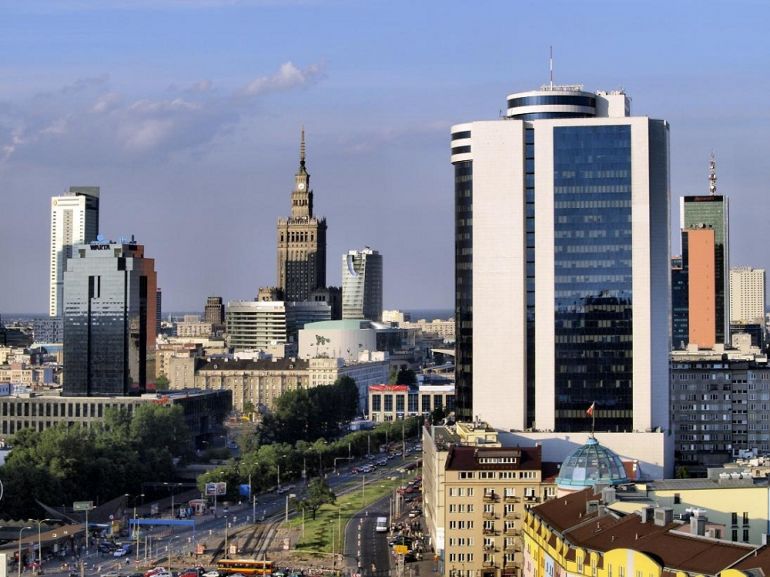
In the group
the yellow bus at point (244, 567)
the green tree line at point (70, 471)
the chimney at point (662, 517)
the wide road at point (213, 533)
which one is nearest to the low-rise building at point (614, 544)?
the chimney at point (662, 517)

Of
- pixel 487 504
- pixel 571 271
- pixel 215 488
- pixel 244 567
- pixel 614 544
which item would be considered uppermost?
pixel 571 271

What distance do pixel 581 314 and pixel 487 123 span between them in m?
20.8

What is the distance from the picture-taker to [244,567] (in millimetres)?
133250

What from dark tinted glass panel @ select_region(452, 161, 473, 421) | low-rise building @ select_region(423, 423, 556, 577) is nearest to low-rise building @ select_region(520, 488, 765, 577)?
low-rise building @ select_region(423, 423, 556, 577)

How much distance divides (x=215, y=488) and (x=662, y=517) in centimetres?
9303

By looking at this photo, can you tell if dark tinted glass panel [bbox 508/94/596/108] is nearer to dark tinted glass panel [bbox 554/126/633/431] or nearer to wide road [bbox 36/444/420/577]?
dark tinted glass panel [bbox 554/126/633/431]

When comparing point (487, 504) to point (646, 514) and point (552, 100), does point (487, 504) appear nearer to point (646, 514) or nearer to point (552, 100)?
point (646, 514)

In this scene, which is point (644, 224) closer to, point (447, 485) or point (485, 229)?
point (485, 229)


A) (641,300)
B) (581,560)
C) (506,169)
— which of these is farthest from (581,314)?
(581,560)

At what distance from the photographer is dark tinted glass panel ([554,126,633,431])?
16375cm

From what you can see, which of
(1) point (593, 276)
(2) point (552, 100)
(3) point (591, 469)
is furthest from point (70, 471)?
(3) point (591, 469)

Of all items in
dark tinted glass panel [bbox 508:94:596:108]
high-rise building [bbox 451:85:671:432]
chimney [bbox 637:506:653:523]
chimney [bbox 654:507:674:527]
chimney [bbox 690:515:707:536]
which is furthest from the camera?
dark tinted glass panel [bbox 508:94:596:108]

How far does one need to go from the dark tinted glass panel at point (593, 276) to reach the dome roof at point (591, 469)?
44.4 meters

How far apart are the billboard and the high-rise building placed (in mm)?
31448
